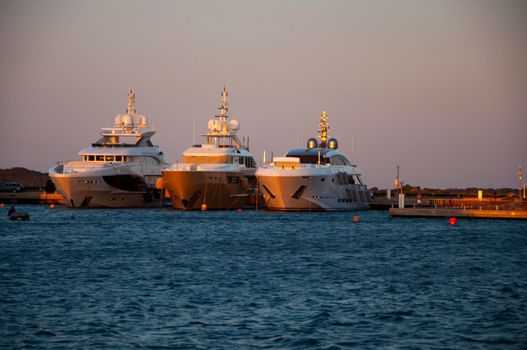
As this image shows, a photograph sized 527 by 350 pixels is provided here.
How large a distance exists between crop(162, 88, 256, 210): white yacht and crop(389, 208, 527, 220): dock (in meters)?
22.5

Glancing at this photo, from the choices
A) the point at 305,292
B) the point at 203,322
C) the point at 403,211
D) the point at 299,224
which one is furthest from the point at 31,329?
the point at 403,211

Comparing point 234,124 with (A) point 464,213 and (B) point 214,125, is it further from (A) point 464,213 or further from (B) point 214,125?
(A) point 464,213

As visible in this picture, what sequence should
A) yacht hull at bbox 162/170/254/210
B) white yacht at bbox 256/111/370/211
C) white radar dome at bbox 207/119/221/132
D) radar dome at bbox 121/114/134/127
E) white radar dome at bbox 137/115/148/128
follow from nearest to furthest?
white yacht at bbox 256/111/370/211 → yacht hull at bbox 162/170/254/210 → white radar dome at bbox 207/119/221/132 → radar dome at bbox 121/114/134/127 → white radar dome at bbox 137/115/148/128

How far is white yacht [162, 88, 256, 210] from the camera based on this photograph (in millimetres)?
118281

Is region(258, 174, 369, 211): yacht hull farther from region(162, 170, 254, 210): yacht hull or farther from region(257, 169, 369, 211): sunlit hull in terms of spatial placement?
region(162, 170, 254, 210): yacht hull

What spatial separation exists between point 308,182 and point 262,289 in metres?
68.7

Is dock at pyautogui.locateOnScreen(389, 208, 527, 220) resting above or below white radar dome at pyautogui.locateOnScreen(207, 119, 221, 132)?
below

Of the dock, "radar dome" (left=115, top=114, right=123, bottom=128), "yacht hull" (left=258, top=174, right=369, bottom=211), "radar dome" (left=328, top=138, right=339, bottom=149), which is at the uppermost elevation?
"radar dome" (left=115, top=114, right=123, bottom=128)

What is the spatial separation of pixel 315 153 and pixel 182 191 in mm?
17081

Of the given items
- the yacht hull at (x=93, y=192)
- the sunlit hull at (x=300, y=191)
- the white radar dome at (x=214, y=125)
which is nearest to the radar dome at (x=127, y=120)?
the white radar dome at (x=214, y=125)

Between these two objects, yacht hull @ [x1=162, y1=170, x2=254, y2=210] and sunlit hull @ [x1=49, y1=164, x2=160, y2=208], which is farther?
sunlit hull @ [x1=49, y1=164, x2=160, y2=208]

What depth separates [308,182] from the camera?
114 metres

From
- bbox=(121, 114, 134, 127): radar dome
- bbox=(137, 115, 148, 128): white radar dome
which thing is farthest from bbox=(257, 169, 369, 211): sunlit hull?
bbox=(137, 115, 148, 128): white radar dome

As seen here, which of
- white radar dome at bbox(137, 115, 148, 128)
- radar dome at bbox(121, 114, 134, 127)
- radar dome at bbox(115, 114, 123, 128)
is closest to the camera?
radar dome at bbox(121, 114, 134, 127)
